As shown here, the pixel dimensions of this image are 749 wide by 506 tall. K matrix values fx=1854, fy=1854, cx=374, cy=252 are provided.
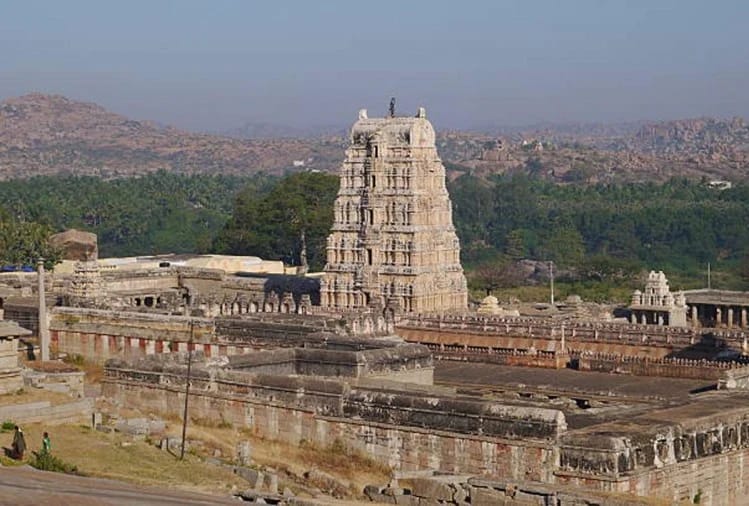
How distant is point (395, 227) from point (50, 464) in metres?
37.2

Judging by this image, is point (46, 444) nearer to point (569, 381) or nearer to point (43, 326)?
point (569, 381)

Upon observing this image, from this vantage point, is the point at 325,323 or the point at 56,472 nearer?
the point at 56,472

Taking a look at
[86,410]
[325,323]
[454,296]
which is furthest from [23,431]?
[454,296]

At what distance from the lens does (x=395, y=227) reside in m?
73.9

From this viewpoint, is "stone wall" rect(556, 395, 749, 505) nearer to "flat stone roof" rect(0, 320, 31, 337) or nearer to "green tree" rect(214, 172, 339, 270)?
"flat stone roof" rect(0, 320, 31, 337)

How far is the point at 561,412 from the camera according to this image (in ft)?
138

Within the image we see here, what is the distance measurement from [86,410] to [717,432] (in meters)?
15.1

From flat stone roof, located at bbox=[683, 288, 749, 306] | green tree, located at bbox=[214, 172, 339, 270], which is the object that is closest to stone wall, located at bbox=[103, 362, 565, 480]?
flat stone roof, located at bbox=[683, 288, 749, 306]

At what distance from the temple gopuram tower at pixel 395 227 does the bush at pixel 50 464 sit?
34.8m

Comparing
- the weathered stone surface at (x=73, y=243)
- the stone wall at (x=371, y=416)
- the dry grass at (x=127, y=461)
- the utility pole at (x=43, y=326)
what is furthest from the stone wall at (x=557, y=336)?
the weathered stone surface at (x=73, y=243)

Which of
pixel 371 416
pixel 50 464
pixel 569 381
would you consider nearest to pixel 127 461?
pixel 50 464

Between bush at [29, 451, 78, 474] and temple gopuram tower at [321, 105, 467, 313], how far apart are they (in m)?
34.8

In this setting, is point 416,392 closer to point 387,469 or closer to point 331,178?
point 387,469

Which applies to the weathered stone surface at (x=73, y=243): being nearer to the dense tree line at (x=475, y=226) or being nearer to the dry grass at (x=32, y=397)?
the dense tree line at (x=475, y=226)
